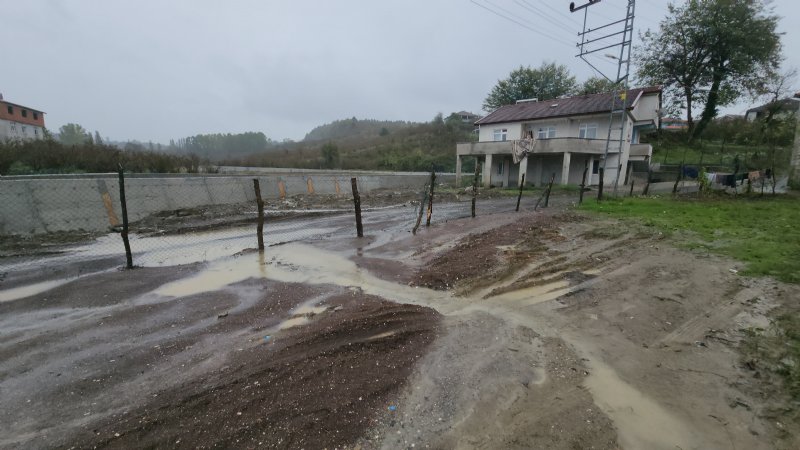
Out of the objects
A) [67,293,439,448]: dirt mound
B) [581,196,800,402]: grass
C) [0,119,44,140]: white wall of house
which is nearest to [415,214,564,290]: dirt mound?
[67,293,439,448]: dirt mound

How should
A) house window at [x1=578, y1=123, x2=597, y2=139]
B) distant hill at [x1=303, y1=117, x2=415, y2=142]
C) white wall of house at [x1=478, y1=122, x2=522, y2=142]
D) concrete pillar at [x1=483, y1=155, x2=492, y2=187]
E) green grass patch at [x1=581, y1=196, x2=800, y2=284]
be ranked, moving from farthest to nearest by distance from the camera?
distant hill at [x1=303, y1=117, x2=415, y2=142] → white wall of house at [x1=478, y1=122, x2=522, y2=142] → concrete pillar at [x1=483, y1=155, x2=492, y2=187] → house window at [x1=578, y1=123, x2=597, y2=139] → green grass patch at [x1=581, y1=196, x2=800, y2=284]

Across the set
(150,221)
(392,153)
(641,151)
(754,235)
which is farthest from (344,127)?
(754,235)

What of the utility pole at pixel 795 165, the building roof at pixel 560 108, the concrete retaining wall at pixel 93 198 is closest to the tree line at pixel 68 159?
the concrete retaining wall at pixel 93 198

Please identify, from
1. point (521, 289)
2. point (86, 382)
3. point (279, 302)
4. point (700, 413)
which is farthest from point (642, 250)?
point (86, 382)

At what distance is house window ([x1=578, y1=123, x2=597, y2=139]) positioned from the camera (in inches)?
1249

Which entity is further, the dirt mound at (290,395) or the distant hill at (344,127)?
the distant hill at (344,127)

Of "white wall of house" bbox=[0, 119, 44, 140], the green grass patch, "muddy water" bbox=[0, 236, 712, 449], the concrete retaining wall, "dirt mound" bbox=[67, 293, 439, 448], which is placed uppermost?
"white wall of house" bbox=[0, 119, 44, 140]

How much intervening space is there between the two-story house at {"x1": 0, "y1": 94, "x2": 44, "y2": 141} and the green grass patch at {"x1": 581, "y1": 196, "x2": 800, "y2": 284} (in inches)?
2501

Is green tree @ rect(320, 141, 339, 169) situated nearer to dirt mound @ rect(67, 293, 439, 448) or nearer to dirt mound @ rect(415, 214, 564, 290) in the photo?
dirt mound @ rect(415, 214, 564, 290)

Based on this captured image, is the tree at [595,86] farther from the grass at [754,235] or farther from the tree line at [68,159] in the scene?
the tree line at [68,159]

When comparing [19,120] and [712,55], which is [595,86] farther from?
[19,120]

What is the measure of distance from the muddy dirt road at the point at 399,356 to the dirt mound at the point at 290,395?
0.07 feet

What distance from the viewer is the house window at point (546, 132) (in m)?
34.0

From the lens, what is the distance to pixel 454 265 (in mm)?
9328
